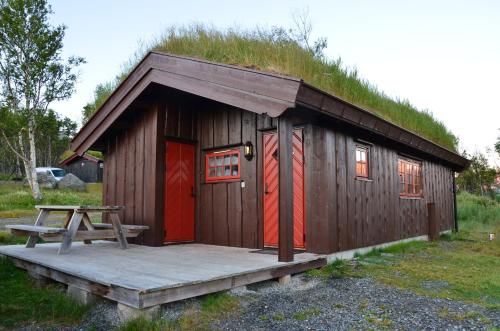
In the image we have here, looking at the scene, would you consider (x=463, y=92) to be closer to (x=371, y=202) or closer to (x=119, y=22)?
(x=371, y=202)

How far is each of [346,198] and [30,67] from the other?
17091mm

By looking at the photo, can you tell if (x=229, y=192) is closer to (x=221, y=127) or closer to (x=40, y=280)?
(x=221, y=127)

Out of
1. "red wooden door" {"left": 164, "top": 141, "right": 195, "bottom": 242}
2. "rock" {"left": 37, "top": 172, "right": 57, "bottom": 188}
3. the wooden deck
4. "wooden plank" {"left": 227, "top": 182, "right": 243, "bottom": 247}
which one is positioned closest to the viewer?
the wooden deck

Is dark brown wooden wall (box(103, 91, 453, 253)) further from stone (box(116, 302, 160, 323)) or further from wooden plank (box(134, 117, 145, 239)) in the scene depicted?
stone (box(116, 302, 160, 323))

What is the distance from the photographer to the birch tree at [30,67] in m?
17.1

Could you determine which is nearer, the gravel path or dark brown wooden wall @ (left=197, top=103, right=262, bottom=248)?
the gravel path

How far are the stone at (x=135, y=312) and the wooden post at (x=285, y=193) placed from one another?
185cm

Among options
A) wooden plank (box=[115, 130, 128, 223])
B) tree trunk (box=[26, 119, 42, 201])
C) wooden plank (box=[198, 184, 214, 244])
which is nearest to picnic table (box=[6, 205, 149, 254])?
wooden plank (box=[115, 130, 128, 223])

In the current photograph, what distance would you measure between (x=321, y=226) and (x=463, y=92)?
12.1 metres

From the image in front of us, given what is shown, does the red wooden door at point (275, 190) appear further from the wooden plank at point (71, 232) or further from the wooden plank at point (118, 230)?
the wooden plank at point (71, 232)

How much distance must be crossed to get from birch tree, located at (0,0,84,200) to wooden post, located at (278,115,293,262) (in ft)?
52.1

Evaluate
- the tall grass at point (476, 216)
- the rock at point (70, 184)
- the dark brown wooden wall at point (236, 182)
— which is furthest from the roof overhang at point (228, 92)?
the rock at point (70, 184)

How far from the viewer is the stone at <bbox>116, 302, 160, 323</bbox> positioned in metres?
3.09

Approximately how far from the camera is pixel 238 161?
6512 millimetres
